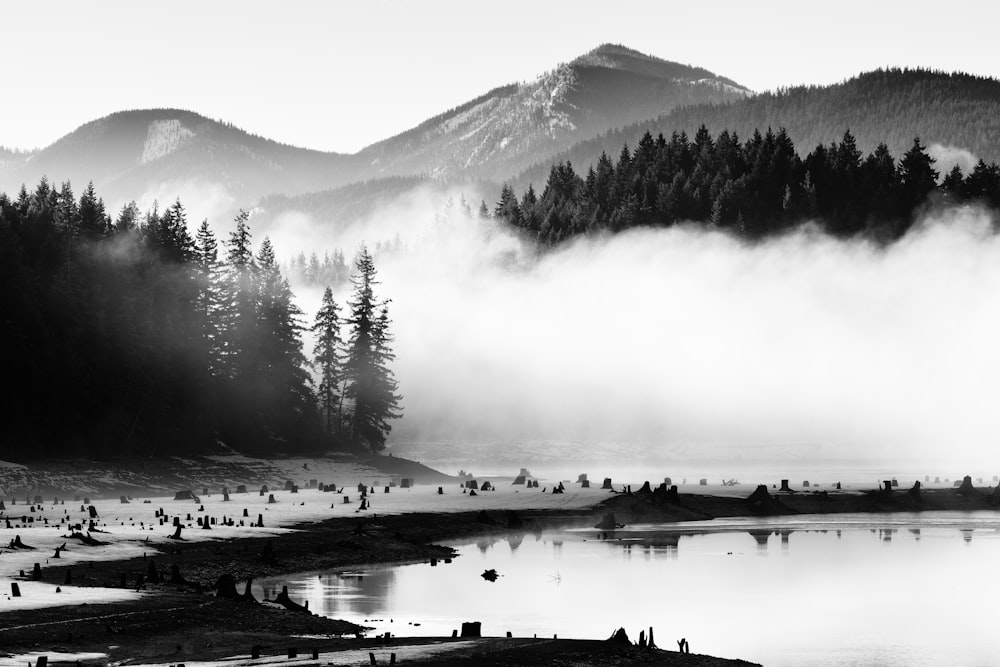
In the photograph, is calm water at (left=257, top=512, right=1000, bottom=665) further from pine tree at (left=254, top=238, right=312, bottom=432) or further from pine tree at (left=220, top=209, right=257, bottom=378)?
pine tree at (left=220, top=209, right=257, bottom=378)

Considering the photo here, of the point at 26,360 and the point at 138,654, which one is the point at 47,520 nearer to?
the point at 138,654

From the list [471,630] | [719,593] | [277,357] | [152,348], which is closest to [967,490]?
[719,593]

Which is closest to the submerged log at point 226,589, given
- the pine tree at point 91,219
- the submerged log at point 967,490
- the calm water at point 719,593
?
the calm water at point 719,593

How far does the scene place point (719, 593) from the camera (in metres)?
60.8

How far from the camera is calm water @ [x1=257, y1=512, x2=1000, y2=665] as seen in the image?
4844cm

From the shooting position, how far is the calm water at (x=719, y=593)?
48.4 m

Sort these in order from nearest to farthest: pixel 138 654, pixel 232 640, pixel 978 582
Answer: pixel 138 654 < pixel 232 640 < pixel 978 582

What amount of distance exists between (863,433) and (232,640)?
168 metres

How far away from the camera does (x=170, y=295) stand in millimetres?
140750

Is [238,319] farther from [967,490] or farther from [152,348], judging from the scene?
[967,490]

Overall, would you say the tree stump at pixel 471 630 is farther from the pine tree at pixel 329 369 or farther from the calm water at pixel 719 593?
the pine tree at pixel 329 369

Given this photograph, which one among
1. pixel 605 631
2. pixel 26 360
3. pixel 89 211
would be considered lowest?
pixel 605 631

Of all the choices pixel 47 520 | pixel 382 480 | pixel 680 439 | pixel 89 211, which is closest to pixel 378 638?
pixel 47 520

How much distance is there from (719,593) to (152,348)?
79.4 metres
